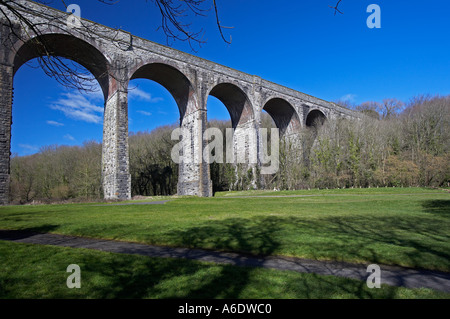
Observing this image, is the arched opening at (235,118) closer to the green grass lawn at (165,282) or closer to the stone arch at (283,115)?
the stone arch at (283,115)

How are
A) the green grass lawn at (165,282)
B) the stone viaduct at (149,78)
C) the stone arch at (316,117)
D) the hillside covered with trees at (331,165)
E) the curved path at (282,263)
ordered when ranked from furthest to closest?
the stone arch at (316,117) → the hillside covered with trees at (331,165) → the stone viaduct at (149,78) → the curved path at (282,263) → the green grass lawn at (165,282)

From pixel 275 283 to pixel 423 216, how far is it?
7.52 metres

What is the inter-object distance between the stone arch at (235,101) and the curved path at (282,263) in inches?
840

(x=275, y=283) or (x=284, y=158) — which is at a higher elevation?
(x=284, y=158)

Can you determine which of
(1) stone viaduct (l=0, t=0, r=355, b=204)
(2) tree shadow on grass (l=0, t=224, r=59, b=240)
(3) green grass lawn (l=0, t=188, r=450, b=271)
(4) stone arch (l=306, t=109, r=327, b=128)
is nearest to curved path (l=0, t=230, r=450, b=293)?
(3) green grass lawn (l=0, t=188, r=450, b=271)

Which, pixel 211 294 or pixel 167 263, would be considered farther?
pixel 167 263

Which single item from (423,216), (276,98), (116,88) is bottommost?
A: (423,216)

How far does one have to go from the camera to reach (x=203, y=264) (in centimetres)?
390

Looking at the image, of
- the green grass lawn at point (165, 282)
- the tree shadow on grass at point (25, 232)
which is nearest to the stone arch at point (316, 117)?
the tree shadow on grass at point (25, 232)

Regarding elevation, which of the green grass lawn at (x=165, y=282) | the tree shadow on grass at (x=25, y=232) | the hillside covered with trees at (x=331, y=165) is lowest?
the tree shadow on grass at (x=25, y=232)

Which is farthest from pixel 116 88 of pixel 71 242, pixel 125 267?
pixel 125 267

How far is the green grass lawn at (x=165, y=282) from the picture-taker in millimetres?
2836
